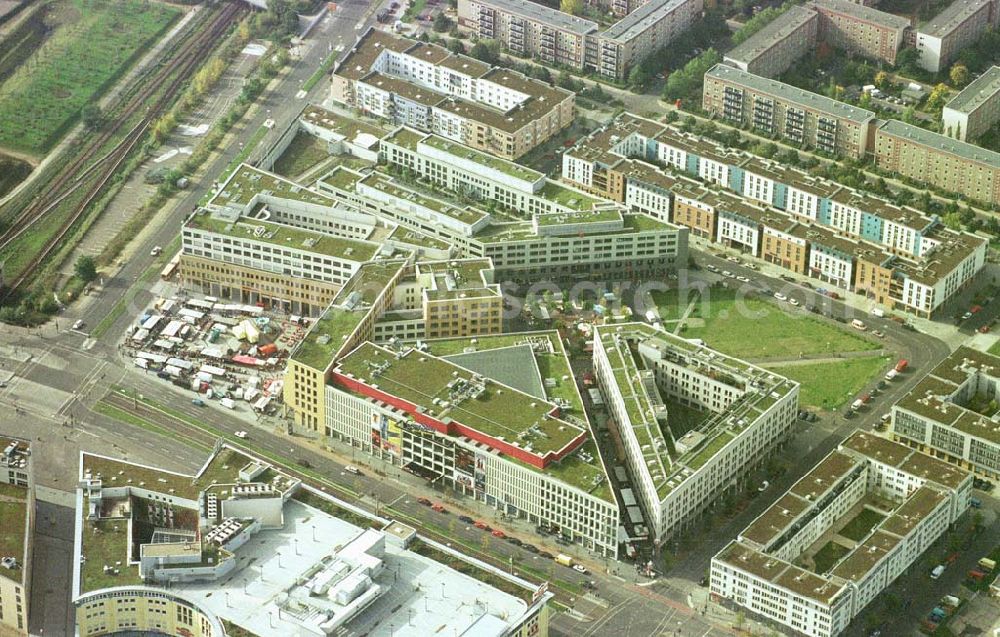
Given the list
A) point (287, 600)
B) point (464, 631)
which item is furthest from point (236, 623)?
point (464, 631)

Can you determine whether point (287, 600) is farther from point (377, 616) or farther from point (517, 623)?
point (517, 623)

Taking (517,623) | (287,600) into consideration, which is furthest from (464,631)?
(287,600)

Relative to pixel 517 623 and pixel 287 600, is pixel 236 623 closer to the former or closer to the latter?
pixel 287 600

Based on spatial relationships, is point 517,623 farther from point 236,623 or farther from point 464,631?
point 236,623

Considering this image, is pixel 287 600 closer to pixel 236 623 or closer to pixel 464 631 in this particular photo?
pixel 236 623
